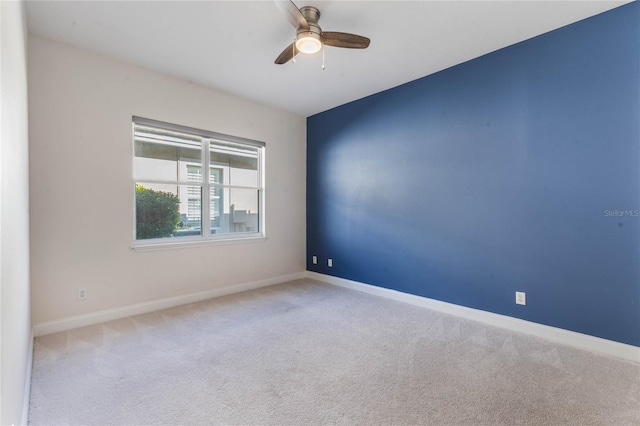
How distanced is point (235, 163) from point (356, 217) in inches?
75.1

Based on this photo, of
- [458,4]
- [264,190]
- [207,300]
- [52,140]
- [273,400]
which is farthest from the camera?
[264,190]

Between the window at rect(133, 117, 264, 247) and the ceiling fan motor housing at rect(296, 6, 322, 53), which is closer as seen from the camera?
the ceiling fan motor housing at rect(296, 6, 322, 53)

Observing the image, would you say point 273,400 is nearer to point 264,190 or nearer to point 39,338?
point 39,338

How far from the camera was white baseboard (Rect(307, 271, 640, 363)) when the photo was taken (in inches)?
94.5

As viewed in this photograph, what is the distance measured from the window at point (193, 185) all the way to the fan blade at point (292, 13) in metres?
2.15

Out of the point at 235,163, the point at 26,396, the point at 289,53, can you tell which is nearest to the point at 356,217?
the point at 235,163

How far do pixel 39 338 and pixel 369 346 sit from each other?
2903 mm

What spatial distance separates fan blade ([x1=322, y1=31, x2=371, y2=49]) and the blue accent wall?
1478mm

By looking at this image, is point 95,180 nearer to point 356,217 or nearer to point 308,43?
point 308,43

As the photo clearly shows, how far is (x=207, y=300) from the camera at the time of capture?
150 inches

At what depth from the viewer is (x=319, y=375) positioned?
2.13 metres

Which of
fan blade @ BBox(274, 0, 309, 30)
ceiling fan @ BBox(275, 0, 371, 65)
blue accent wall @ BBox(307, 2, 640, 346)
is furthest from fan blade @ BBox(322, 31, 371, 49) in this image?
blue accent wall @ BBox(307, 2, 640, 346)

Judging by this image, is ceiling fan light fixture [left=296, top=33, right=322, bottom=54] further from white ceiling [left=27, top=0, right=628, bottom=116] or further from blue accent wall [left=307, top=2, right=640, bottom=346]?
blue accent wall [left=307, top=2, right=640, bottom=346]

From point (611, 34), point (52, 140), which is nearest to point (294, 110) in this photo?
point (52, 140)
